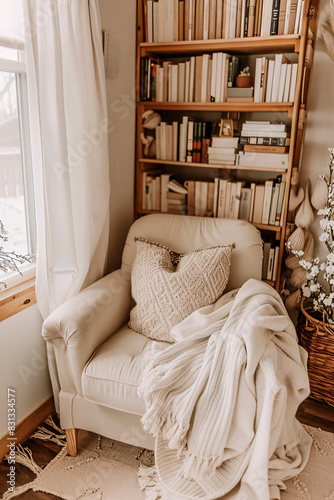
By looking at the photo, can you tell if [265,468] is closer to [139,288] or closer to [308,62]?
[139,288]

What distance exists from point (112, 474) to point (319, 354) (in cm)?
117

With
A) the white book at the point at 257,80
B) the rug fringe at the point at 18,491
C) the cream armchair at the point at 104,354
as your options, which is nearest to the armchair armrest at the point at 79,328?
the cream armchair at the point at 104,354

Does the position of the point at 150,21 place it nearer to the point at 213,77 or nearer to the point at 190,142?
the point at 213,77

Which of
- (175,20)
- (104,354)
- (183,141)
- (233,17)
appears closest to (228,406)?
(104,354)

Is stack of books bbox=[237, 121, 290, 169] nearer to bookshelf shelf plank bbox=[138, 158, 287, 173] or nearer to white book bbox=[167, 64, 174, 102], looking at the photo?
bookshelf shelf plank bbox=[138, 158, 287, 173]

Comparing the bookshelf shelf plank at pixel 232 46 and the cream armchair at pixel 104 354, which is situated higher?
the bookshelf shelf plank at pixel 232 46

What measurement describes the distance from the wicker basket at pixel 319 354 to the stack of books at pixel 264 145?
824 mm

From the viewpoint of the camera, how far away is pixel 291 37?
2008mm

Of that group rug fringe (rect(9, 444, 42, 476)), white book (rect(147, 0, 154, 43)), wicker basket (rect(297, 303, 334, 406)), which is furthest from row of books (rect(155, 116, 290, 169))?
rug fringe (rect(9, 444, 42, 476))

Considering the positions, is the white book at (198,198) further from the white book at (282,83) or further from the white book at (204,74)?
the white book at (282,83)

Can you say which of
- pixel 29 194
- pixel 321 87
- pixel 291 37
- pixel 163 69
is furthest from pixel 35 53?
pixel 321 87

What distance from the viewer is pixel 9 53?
181 cm

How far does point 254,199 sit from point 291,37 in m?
0.82

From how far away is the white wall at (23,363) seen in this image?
1.82m
